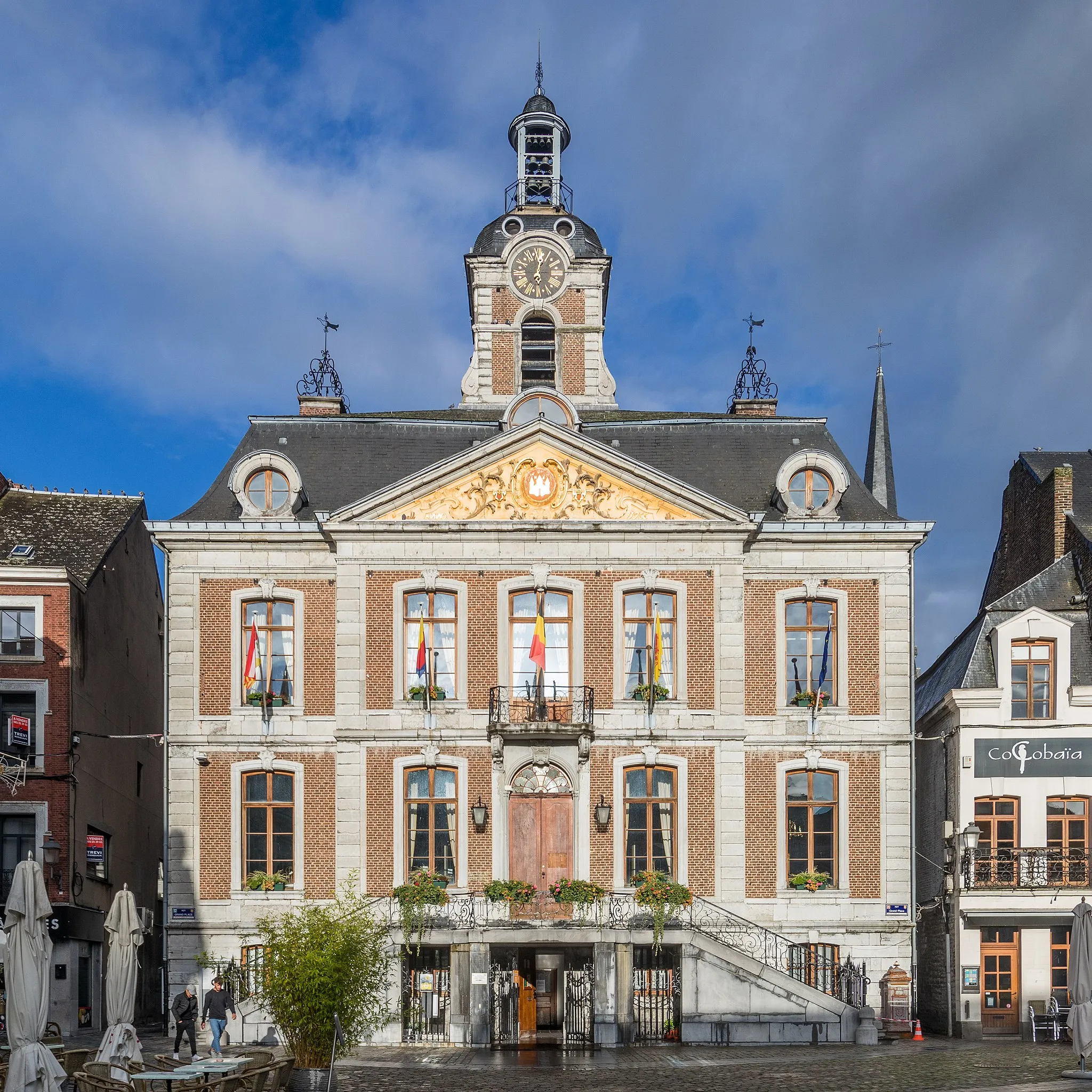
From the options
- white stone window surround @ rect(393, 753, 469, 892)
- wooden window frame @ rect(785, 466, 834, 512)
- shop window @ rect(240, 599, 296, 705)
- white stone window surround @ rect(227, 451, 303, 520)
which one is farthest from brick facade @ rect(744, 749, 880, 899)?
white stone window surround @ rect(227, 451, 303, 520)

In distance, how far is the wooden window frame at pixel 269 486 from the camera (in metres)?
32.5

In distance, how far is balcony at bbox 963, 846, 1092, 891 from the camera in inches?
1241

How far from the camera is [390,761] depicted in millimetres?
31281

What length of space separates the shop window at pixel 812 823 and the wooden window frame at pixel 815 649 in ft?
5.60

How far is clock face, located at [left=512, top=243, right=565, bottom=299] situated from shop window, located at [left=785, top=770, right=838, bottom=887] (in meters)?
15.0

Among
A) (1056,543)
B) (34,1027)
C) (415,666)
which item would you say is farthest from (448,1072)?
(1056,543)

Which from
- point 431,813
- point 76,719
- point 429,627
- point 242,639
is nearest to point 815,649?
point 429,627

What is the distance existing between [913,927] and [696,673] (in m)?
6.96

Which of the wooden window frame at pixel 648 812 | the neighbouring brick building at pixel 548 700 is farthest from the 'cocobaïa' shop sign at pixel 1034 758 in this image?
the wooden window frame at pixel 648 812

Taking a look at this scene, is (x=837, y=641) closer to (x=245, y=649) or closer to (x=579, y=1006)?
A: (x=579, y=1006)

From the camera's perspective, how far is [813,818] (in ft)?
103

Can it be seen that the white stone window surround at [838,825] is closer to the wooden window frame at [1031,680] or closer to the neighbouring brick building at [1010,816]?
the neighbouring brick building at [1010,816]

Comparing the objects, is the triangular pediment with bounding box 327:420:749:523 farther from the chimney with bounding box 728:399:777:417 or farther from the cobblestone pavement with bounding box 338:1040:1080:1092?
the cobblestone pavement with bounding box 338:1040:1080:1092

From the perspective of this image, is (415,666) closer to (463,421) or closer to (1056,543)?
(463,421)
